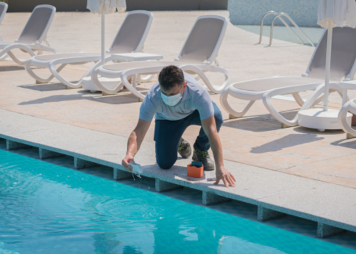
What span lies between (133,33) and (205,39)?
5.00 feet

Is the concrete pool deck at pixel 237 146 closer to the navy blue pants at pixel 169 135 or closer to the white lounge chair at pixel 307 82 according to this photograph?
the navy blue pants at pixel 169 135

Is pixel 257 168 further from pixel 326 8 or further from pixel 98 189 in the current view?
pixel 326 8

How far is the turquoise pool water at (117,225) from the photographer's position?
339 cm

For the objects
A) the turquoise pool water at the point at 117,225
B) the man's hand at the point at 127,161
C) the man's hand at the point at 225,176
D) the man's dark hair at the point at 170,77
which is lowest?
the turquoise pool water at the point at 117,225

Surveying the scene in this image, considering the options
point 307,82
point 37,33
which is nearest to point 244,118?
point 307,82

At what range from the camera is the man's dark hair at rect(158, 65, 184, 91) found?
3.48 meters

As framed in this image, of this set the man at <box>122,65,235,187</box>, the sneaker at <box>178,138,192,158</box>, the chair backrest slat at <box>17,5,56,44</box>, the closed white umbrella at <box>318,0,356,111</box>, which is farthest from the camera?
the chair backrest slat at <box>17,5,56,44</box>

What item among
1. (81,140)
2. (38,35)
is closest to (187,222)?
(81,140)

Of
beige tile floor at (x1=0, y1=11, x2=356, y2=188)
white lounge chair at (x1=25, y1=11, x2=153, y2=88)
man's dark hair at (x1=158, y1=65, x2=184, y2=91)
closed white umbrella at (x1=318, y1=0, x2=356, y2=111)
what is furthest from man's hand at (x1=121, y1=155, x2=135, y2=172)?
white lounge chair at (x1=25, y1=11, x2=153, y2=88)

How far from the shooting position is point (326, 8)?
5859 millimetres

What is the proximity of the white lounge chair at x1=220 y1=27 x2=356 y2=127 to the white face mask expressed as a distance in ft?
7.74

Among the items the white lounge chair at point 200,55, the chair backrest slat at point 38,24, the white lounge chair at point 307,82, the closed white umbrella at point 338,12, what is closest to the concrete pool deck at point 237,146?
the white lounge chair at point 307,82

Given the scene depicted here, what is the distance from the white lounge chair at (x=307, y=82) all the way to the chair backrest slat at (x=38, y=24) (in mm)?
6115

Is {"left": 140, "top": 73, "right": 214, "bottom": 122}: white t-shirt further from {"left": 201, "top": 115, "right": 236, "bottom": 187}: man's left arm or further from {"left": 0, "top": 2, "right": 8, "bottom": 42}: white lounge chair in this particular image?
{"left": 0, "top": 2, "right": 8, "bottom": 42}: white lounge chair
